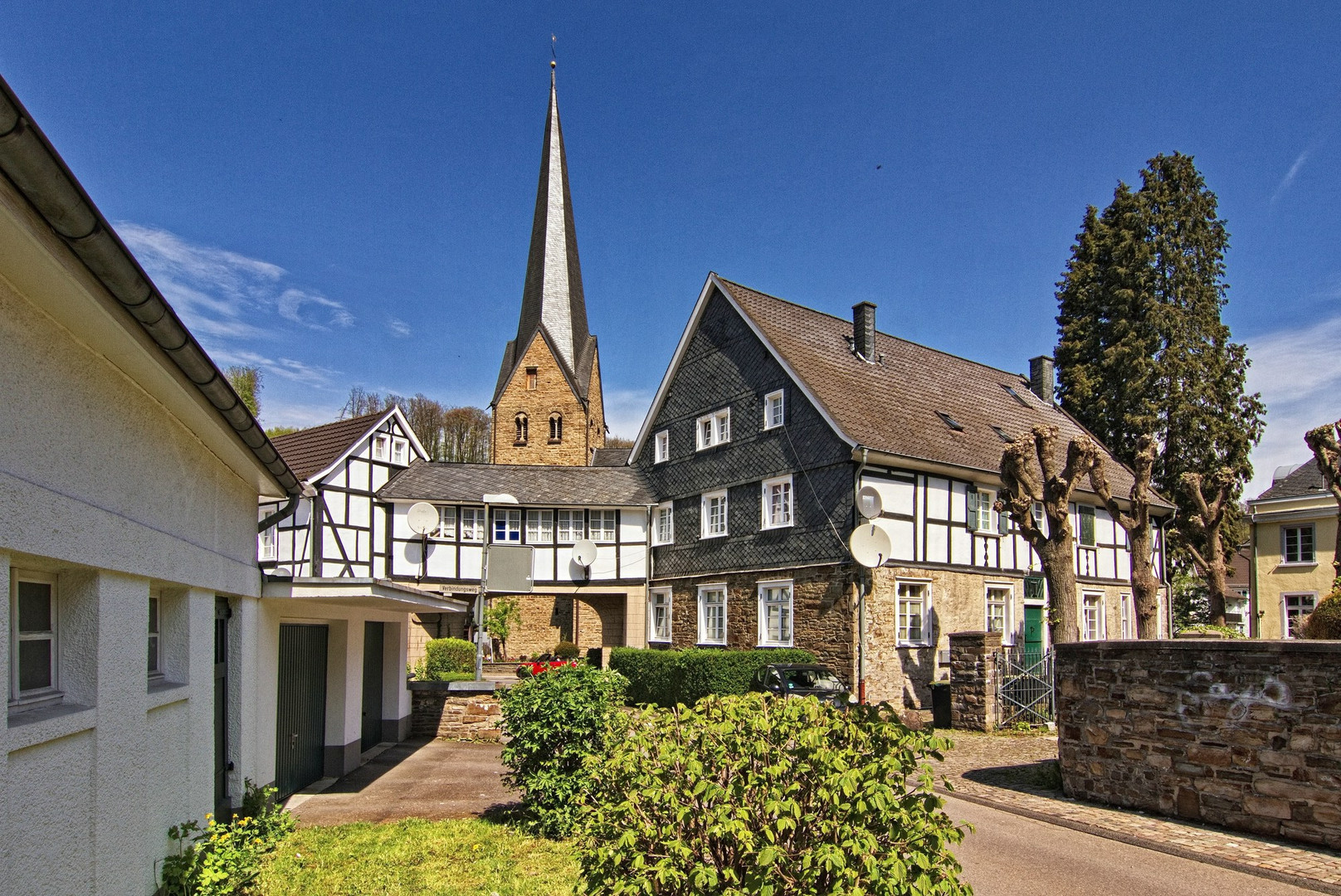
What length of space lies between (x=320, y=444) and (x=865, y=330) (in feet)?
51.7

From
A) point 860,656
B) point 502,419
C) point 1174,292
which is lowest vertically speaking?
point 860,656

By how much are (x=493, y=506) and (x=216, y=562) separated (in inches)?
804

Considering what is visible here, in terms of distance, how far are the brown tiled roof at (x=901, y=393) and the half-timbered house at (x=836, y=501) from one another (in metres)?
0.07

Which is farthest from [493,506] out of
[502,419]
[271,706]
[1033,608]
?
[271,706]

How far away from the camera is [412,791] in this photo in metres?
11.4

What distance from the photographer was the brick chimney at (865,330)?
83.0 feet

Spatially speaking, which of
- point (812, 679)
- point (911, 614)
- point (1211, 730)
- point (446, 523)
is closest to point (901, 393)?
point (911, 614)

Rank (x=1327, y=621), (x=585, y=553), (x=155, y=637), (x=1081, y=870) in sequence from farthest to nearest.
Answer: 1. (x=585, y=553)
2. (x=1327, y=621)
3. (x=1081, y=870)
4. (x=155, y=637)

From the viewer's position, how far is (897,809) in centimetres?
413

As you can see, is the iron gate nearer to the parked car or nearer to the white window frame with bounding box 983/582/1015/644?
the parked car

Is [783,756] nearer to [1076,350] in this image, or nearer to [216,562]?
[216,562]

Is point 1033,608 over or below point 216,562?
below

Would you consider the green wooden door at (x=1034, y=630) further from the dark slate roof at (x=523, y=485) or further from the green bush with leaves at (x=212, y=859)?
the green bush with leaves at (x=212, y=859)

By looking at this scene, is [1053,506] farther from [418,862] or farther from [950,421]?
[418,862]
